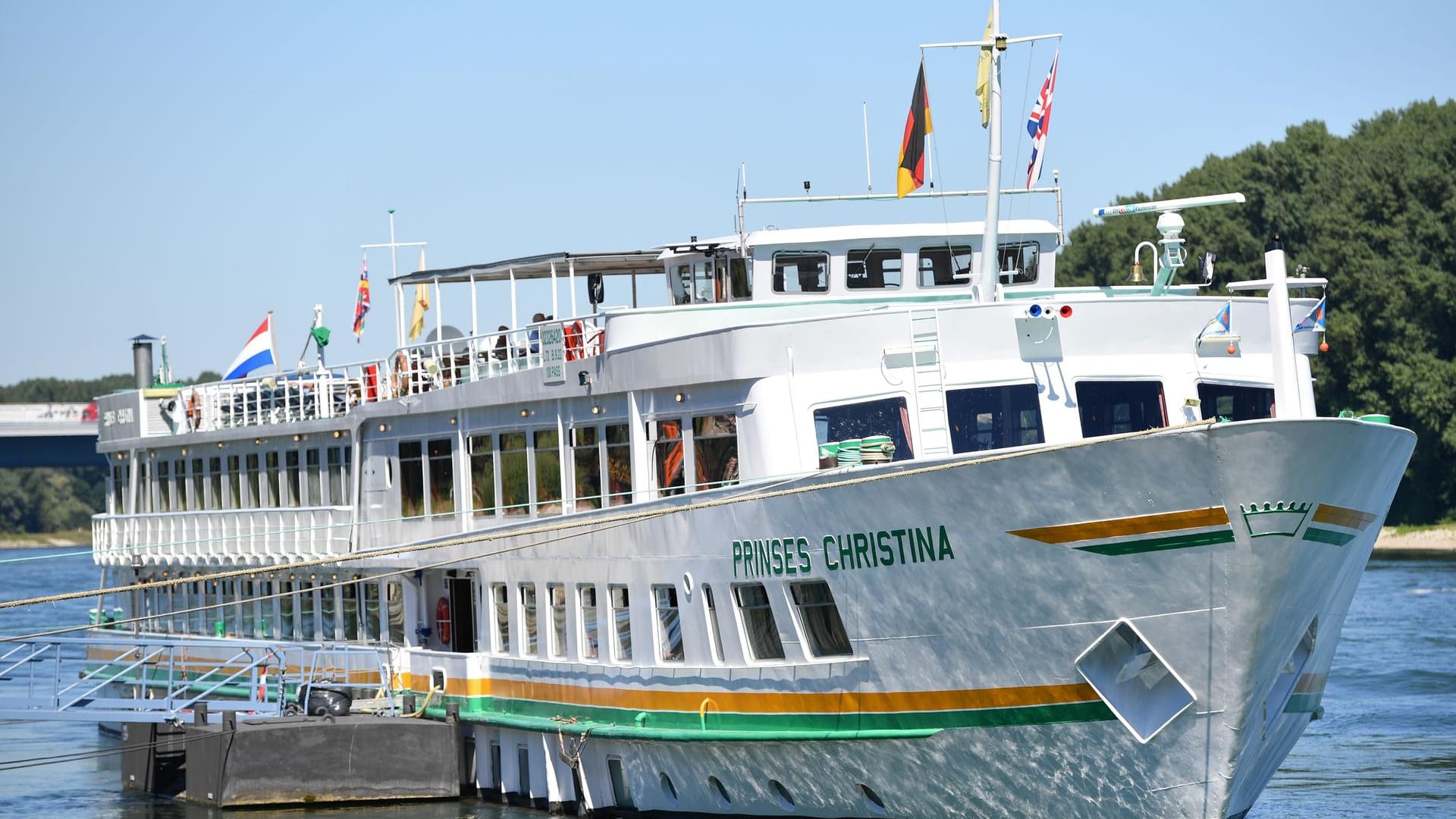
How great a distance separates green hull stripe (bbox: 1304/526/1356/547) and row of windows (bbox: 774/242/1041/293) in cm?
588

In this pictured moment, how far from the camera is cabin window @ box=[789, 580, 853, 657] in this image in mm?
15695

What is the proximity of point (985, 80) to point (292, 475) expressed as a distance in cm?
1265

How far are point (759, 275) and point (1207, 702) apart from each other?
735 centimetres

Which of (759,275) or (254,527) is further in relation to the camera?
(254,527)

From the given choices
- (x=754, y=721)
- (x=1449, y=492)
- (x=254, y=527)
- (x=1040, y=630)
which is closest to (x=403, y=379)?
(x=254, y=527)

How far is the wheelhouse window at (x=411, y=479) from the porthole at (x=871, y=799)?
850 cm

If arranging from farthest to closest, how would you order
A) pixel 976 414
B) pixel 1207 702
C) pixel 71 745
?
pixel 71 745, pixel 976 414, pixel 1207 702

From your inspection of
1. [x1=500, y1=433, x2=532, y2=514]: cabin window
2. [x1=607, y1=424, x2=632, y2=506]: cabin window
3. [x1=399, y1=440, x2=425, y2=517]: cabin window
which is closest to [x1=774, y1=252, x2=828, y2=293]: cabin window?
[x1=607, y1=424, x2=632, y2=506]: cabin window

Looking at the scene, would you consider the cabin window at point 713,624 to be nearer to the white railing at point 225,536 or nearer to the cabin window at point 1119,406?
the cabin window at point 1119,406

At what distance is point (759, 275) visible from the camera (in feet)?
63.1

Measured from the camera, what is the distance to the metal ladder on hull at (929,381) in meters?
15.4

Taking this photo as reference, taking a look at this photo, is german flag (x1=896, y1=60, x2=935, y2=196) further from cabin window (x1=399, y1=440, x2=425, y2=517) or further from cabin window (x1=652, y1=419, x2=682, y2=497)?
cabin window (x1=399, y1=440, x2=425, y2=517)

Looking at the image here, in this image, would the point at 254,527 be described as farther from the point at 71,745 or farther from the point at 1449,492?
the point at 1449,492

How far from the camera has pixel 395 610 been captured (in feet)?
76.4
